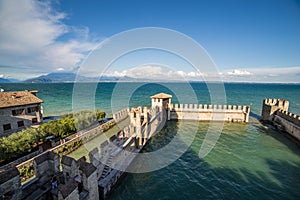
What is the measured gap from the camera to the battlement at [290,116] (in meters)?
16.8

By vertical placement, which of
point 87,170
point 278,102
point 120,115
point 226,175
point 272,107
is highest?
point 278,102

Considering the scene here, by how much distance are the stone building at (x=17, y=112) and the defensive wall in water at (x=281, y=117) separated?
30666 millimetres

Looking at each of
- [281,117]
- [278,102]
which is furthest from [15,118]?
[278,102]

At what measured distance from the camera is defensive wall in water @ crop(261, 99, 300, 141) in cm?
1662

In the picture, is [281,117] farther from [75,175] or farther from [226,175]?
[75,175]

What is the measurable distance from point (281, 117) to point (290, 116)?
2099 mm

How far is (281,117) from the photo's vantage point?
20.1 m

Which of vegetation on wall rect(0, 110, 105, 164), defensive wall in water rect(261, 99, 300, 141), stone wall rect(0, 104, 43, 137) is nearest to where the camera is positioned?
vegetation on wall rect(0, 110, 105, 164)

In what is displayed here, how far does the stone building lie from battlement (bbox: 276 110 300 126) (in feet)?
103

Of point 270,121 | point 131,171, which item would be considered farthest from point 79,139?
point 270,121

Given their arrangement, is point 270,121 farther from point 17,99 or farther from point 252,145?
point 17,99

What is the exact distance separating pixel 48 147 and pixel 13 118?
257 inches

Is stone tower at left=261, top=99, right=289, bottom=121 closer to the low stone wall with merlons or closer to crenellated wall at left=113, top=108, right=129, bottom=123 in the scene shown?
the low stone wall with merlons

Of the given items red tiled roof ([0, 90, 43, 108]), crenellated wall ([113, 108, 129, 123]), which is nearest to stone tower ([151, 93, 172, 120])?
crenellated wall ([113, 108, 129, 123])
